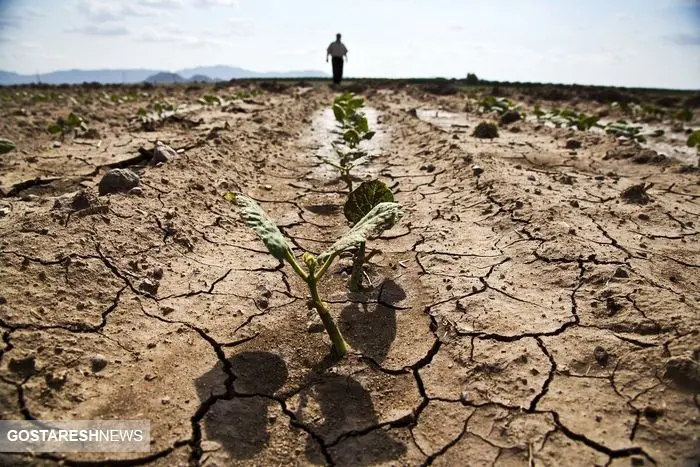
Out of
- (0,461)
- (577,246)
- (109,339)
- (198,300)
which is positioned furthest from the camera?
(577,246)

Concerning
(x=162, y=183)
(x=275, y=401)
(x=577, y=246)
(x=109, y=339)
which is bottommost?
(x=275, y=401)

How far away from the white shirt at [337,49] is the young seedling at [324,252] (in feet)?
47.9

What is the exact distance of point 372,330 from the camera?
240cm

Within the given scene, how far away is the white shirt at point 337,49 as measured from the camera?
1540 centimetres

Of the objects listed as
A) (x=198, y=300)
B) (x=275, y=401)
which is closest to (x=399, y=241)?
(x=198, y=300)

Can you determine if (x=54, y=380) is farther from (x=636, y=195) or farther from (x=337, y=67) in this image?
(x=337, y=67)

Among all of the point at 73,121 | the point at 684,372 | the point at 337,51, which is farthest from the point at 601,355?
the point at 337,51

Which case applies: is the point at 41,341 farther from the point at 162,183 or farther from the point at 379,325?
the point at 162,183

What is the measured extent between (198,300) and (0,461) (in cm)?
116

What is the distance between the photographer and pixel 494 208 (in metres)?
3.70

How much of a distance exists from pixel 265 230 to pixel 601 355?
1.58 m

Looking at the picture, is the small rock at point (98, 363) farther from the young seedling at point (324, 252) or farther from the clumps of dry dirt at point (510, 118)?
the clumps of dry dirt at point (510, 118)

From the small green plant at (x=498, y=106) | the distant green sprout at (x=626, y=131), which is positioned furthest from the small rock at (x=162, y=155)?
the small green plant at (x=498, y=106)

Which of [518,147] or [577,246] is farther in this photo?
[518,147]
